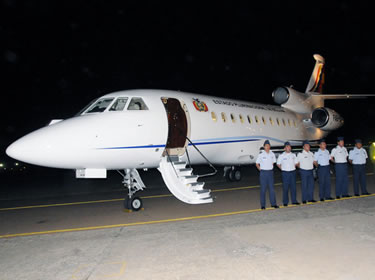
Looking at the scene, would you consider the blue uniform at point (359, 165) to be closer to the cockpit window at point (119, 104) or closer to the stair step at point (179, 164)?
the stair step at point (179, 164)

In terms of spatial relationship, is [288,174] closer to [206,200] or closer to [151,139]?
[206,200]

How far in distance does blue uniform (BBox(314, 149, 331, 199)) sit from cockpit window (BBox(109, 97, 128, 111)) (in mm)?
5548

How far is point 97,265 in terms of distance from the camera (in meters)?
4.61

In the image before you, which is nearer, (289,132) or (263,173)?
(263,173)

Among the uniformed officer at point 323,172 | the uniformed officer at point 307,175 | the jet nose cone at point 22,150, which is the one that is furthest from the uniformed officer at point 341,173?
the jet nose cone at point 22,150

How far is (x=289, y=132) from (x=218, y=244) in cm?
1112

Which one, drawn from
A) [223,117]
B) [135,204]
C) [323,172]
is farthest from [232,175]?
[135,204]

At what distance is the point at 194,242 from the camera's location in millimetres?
5465

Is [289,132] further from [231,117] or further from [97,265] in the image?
[97,265]

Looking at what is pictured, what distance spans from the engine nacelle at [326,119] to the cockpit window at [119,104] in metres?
11.5

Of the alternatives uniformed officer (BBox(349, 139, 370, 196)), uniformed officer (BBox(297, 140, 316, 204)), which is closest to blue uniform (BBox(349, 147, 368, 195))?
uniformed officer (BBox(349, 139, 370, 196))

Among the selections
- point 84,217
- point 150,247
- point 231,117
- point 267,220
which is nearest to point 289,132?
point 231,117

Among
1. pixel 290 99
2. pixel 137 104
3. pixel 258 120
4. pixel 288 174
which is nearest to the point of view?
pixel 288 174

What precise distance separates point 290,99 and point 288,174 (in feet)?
30.2
